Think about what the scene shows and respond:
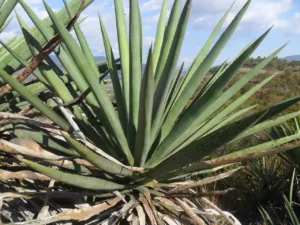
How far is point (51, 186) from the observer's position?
170 cm

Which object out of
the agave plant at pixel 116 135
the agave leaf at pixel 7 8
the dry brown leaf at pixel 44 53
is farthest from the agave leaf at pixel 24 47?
the dry brown leaf at pixel 44 53

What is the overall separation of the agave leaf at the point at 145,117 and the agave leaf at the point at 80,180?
0.15 metres

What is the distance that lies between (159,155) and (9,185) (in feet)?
1.93

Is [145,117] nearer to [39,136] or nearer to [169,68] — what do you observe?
[169,68]

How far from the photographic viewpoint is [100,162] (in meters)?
1.62

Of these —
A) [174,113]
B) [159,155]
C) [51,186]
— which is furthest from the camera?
[174,113]

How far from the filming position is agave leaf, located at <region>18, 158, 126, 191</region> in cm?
150

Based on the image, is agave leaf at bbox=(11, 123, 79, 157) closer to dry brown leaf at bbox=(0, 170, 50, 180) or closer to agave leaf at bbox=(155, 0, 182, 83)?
dry brown leaf at bbox=(0, 170, 50, 180)

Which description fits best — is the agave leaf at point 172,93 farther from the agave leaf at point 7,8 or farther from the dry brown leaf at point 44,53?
the agave leaf at point 7,8

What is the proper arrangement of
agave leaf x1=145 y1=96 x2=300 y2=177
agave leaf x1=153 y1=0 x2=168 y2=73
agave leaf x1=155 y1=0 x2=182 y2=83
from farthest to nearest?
agave leaf x1=153 y1=0 x2=168 y2=73 → agave leaf x1=155 y1=0 x2=182 y2=83 → agave leaf x1=145 y1=96 x2=300 y2=177

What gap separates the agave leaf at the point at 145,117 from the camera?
1.58 metres

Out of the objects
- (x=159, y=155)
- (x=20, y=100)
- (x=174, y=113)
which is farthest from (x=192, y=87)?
(x=20, y=100)

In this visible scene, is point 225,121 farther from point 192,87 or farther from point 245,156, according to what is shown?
point 245,156

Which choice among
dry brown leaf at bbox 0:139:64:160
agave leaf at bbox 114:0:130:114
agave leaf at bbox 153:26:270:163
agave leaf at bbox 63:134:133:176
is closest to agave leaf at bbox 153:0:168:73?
agave leaf at bbox 114:0:130:114
